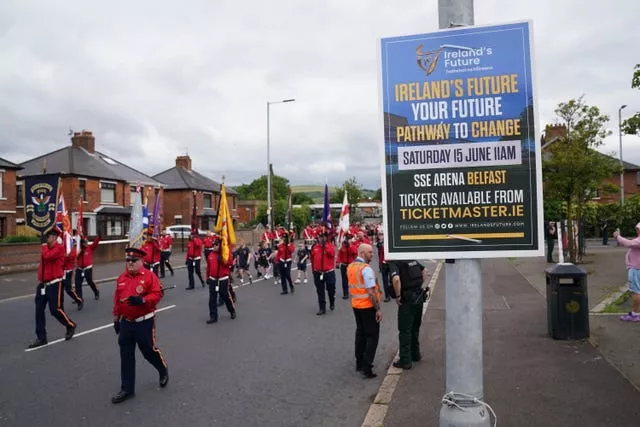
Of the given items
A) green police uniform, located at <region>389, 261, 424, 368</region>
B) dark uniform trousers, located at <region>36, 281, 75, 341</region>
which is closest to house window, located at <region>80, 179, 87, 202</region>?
dark uniform trousers, located at <region>36, 281, 75, 341</region>

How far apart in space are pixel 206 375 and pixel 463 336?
4.65 m

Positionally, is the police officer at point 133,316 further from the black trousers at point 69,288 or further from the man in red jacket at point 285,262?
the man in red jacket at point 285,262

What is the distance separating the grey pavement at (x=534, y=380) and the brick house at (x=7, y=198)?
29414mm

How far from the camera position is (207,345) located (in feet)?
28.2

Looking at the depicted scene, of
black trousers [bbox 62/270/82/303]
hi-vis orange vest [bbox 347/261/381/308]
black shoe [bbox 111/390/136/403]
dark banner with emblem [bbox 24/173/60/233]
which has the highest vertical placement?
dark banner with emblem [bbox 24/173/60/233]

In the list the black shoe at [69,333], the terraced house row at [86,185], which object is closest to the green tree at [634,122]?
the black shoe at [69,333]

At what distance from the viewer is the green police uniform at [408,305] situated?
22.7 ft

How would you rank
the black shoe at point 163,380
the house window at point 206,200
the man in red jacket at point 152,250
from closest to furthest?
the black shoe at point 163,380, the man in red jacket at point 152,250, the house window at point 206,200

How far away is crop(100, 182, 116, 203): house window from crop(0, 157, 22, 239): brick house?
24.2ft

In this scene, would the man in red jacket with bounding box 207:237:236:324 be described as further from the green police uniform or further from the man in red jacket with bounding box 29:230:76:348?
the green police uniform

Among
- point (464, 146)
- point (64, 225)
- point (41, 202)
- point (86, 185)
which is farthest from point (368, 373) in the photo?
point (86, 185)

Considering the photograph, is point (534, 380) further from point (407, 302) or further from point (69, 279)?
point (69, 279)

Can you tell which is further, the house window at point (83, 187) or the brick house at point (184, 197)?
the brick house at point (184, 197)

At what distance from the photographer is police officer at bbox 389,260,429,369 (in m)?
6.89
